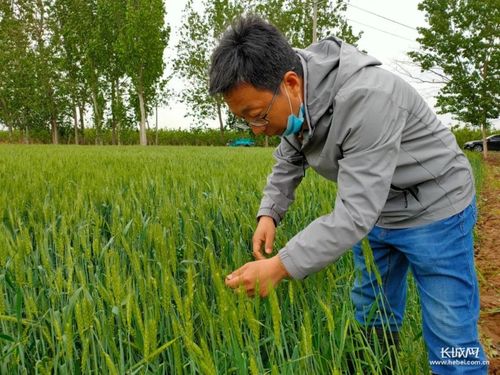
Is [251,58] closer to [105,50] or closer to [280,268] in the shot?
[280,268]

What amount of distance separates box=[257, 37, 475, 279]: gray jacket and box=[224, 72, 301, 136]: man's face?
0.04 metres

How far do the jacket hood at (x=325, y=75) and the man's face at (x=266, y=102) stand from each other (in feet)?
0.12

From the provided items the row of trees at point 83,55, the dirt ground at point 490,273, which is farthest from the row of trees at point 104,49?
the dirt ground at point 490,273

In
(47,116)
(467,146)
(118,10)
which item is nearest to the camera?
(118,10)

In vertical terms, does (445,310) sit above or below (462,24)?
below

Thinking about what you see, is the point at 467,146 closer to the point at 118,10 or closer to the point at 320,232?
the point at 118,10

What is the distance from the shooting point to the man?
1.25 metres

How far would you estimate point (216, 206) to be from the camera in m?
2.70

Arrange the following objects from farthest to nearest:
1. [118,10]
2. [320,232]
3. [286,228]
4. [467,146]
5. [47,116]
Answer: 1. [47,116]
2. [467,146]
3. [118,10]
4. [286,228]
5. [320,232]

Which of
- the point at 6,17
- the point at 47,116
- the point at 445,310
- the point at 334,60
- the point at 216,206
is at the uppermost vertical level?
the point at 6,17

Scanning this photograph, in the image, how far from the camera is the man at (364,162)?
1.25m

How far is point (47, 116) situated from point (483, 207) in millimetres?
31999

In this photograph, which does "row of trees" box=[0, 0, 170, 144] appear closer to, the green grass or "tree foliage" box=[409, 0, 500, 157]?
"tree foliage" box=[409, 0, 500, 157]

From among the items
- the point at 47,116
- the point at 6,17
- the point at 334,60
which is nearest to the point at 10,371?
the point at 334,60
